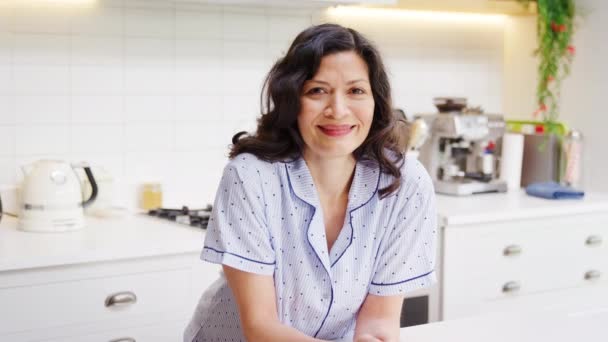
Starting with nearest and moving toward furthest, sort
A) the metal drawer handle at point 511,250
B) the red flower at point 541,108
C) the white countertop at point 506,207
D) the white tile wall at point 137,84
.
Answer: the white tile wall at point 137,84 < the white countertop at point 506,207 < the metal drawer handle at point 511,250 < the red flower at point 541,108

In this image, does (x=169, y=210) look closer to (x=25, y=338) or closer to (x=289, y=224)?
(x=25, y=338)

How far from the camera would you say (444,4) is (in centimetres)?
342

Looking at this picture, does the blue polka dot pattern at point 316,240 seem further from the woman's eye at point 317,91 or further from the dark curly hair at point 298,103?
the woman's eye at point 317,91

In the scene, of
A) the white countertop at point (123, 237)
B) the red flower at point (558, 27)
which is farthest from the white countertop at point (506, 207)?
the red flower at point (558, 27)

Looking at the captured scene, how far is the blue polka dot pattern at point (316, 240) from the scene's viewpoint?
1.63m

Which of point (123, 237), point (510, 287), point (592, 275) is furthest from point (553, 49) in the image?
point (123, 237)

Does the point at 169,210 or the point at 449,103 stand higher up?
the point at 449,103

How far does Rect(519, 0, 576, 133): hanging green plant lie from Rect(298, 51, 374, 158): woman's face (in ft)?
Result: 7.09

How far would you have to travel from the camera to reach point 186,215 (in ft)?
9.03

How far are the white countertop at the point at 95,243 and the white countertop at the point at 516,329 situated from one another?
92 cm

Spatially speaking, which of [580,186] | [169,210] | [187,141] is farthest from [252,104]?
[580,186]

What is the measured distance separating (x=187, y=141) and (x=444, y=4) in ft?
4.01

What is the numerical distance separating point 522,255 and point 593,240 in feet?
1.23

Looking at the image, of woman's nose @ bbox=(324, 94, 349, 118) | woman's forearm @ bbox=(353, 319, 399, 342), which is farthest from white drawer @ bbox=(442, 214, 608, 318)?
woman's nose @ bbox=(324, 94, 349, 118)
